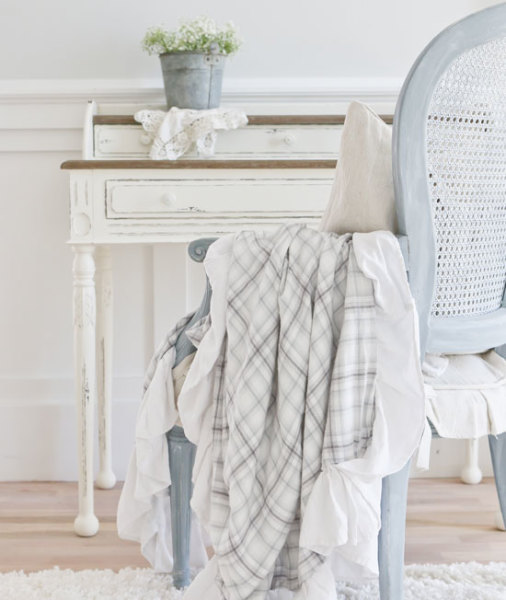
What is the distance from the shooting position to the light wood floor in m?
2.01

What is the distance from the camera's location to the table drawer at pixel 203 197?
2.00 meters

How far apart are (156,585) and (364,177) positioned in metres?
0.96

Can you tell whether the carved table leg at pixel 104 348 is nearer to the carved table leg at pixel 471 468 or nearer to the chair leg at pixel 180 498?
the chair leg at pixel 180 498

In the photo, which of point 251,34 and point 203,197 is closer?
point 203,197

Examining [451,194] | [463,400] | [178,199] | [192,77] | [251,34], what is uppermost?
[251,34]

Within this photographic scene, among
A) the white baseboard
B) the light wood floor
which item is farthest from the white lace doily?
the light wood floor

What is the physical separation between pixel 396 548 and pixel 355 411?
0.26m

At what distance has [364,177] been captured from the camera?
55.6 inches

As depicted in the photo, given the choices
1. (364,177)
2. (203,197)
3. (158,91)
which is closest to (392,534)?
(364,177)

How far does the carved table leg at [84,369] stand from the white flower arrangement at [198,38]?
0.58 metres

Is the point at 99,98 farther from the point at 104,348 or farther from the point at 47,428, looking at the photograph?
the point at 47,428

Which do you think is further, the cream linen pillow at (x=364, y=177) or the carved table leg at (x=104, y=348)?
the carved table leg at (x=104, y=348)

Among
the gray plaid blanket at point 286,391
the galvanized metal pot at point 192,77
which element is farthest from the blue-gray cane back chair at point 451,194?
the galvanized metal pot at point 192,77

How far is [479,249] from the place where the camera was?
1.52 meters
